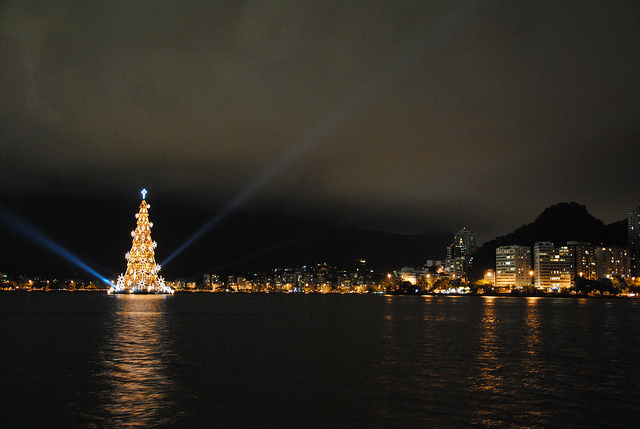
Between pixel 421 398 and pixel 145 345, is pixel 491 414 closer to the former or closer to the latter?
pixel 421 398

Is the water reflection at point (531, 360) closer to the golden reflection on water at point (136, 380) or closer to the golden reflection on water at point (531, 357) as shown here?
the golden reflection on water at point (531, 357)

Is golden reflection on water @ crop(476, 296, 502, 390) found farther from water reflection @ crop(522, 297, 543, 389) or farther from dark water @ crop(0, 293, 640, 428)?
water reflection @ crop(522, 297, 543, 389)

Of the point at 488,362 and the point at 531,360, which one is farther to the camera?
the point at 531,360

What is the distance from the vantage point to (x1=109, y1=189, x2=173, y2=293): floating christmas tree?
15400 centimetres

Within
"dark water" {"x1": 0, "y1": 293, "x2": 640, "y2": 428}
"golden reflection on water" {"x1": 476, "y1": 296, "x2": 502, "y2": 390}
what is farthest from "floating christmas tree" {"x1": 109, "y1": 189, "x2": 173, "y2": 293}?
"golden reflection on water" {"x1": 476, "y1": 296, "x2": 502, "y2": 390}

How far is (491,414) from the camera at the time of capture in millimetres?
16500

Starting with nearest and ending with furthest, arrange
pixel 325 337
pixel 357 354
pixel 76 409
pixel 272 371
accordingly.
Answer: pixel 76 409 < pixel 272 371 < pixel 357 354 < pixel 325 337

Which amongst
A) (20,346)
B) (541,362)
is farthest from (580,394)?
(20,346)

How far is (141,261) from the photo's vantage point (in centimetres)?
15562

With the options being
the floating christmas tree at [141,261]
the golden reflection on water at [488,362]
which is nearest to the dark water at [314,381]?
the golden reflection on water at [488,362]

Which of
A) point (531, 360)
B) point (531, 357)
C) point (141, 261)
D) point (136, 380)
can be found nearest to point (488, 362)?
point (531, 360)

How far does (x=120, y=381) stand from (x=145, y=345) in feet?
40.3

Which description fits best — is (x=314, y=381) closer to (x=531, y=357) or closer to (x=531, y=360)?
(x=531, y=360)

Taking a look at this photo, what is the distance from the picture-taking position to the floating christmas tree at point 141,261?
154000 mm
